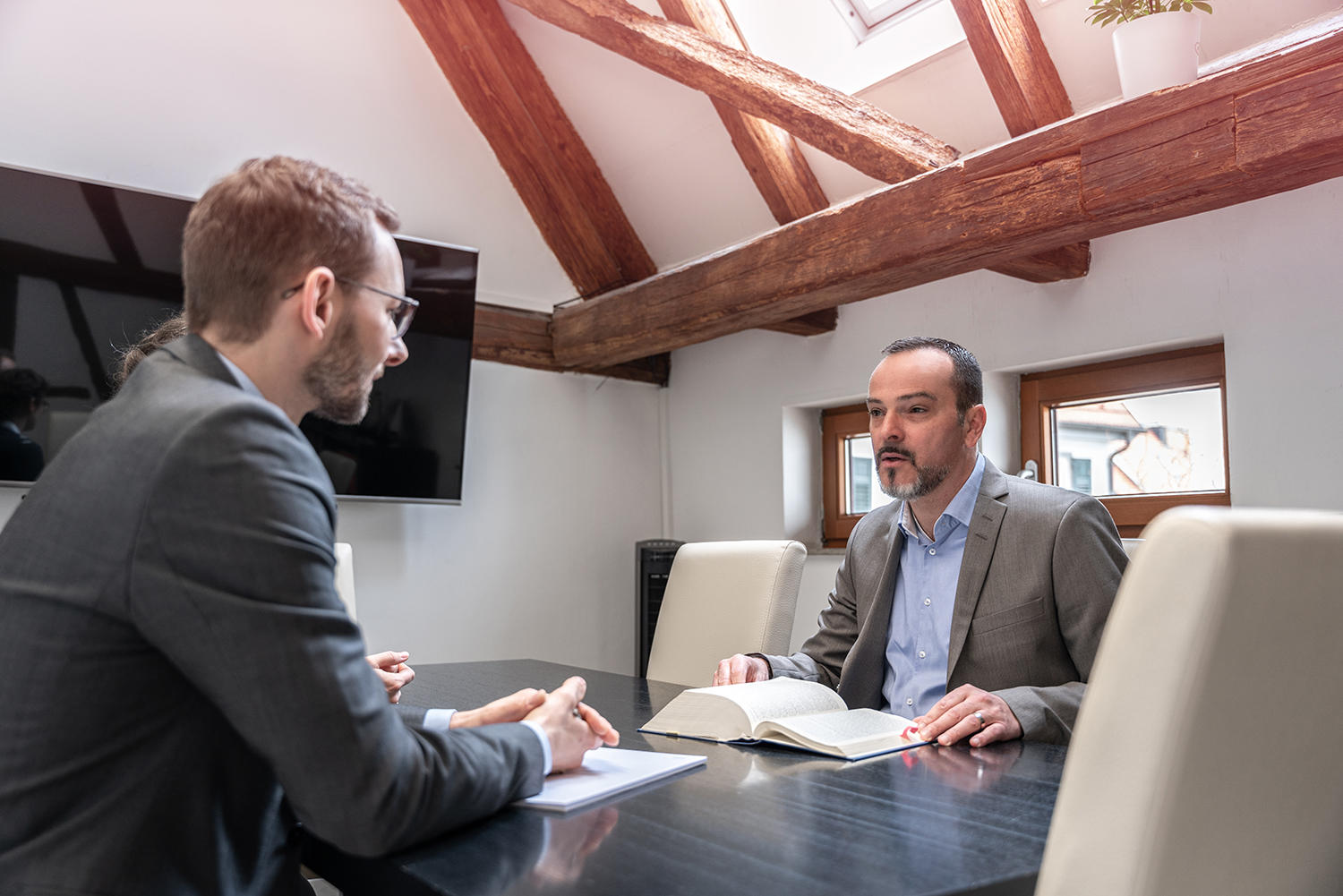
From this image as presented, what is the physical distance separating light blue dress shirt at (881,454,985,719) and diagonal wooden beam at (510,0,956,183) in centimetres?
155

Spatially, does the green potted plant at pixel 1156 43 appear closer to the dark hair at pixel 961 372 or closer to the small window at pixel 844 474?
the dark hair at pixel 961 372

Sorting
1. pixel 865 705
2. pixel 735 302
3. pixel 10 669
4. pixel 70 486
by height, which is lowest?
pixel 865 705

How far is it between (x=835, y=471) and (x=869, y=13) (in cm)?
188

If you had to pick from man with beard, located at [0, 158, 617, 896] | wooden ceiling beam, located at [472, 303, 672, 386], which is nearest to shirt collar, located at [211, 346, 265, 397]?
man with beard, located at [0, 158, 617, 896]

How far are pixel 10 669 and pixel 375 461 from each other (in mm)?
3278

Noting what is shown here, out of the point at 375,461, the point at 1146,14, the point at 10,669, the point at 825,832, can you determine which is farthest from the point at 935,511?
the point at 375,461

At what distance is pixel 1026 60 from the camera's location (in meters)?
3.28

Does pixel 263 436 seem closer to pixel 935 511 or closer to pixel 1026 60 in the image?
pixel 935 511

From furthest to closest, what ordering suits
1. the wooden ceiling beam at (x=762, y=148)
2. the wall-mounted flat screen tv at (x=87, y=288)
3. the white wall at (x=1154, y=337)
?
the wooden ceiling beam at (x=762, y=148)
the wall-mounted flat screen tv at (x=87, y=288)
the white wall at (x=1154, y=337)

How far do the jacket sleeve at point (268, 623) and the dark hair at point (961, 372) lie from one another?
4.99 feet

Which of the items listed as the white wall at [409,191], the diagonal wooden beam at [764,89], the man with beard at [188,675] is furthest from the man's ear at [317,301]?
the white wall at [409,191]

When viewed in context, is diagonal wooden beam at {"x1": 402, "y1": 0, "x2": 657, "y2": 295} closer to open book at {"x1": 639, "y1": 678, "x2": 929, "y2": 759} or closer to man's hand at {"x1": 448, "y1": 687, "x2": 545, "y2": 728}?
open book at {"x1": 639, "y1": 678, "x2": 929, "y2": 759}

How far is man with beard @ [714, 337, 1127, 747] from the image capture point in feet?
5.68

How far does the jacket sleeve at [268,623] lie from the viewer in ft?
2.71
